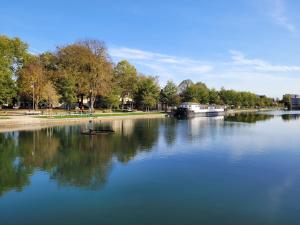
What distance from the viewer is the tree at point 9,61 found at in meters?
75.4

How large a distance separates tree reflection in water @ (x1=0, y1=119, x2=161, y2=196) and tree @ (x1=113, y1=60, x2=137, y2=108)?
61.1 m

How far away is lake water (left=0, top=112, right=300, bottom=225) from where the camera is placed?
16.7 metres

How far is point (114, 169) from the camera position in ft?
88.9

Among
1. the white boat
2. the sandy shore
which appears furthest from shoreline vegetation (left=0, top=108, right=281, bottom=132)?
the white boat

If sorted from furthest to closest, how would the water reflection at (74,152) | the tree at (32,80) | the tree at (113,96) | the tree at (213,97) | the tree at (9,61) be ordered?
1. the tree at (213,97)
2. the tree at (113,96)
3. the tree at (32,80)
4. the tree at (9,61)
5. the water reflection at (74,152)

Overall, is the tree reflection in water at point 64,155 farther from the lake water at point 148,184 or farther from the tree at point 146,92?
the tree at point 146,92

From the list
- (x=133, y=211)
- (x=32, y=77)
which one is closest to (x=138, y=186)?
(x=133, y=211)

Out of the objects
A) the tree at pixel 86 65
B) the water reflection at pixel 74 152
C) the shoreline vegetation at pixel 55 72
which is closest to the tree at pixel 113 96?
the shoreline vegetation at pixel 55 72

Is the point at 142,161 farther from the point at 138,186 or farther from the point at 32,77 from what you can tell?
the point at 32,77

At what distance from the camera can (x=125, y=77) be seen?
112 meters

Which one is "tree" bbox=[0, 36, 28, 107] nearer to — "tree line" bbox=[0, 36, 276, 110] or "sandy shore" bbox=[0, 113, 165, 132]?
"tree line" bbox=[0, 36, 276, 110]

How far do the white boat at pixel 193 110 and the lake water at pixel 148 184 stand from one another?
2788 inches

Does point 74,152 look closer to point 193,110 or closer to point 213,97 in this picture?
point 193,110

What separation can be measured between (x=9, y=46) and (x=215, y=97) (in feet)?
371
